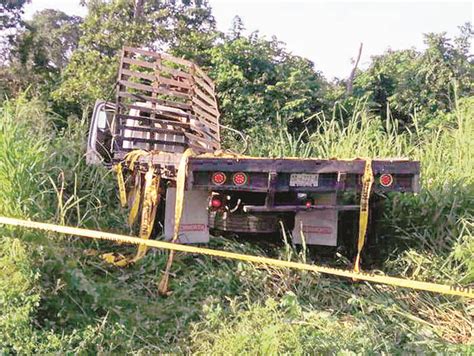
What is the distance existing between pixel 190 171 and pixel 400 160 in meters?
1.70

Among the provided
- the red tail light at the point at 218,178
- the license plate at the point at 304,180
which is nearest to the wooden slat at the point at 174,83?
the red tail light at the point at 218,178

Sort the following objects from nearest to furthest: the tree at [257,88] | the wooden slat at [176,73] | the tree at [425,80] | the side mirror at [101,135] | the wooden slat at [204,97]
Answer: the wooden slat at [176,73], the side mirror at [101,135], the wooden slat at [204,97], the tree at [257,88], the tree at [425,80]

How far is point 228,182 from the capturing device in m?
4.22

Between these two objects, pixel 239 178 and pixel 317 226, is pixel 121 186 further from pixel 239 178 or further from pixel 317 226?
pixel 317 226

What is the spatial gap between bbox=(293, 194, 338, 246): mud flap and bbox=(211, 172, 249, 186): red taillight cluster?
2.17 ft

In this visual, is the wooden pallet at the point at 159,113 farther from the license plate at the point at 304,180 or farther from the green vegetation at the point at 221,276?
the license plate at the point at 304,180

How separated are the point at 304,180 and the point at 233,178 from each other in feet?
1.90

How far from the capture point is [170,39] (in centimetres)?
1538

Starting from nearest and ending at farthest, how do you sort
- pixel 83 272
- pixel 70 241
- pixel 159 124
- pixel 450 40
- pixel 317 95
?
pixel 83 272 → pixel 70 241 → pixel 159 124 → pixel 317 95 → pixel 450 40

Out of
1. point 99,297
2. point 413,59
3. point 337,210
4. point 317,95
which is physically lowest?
point 99,297

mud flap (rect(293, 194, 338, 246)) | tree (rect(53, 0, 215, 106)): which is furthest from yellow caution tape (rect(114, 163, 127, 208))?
tree (rect(53, 0, 215, 106))

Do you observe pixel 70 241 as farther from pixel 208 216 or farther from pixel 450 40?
pixel 450 40

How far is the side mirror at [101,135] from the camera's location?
5.73m

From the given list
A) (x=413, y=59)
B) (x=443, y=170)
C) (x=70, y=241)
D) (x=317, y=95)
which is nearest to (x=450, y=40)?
(x=413, y=59)
